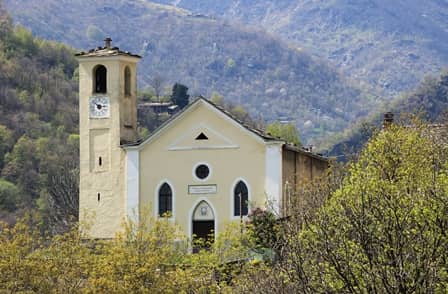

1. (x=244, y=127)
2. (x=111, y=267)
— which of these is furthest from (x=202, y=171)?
(x=111, y=267)

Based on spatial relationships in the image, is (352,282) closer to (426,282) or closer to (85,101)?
(426,282)

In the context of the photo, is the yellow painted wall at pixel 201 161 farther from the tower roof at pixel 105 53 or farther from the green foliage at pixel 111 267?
the green foliage at pixel 111 267

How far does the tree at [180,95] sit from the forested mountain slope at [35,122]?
366 inches

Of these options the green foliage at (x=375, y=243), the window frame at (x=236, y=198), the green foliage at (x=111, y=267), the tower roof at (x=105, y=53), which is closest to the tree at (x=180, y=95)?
the tower roof at (x=105, y=53)

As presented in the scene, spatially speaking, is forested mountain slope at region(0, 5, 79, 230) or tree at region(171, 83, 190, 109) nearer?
forested mountain slope at region(0, 5, 79, 230)

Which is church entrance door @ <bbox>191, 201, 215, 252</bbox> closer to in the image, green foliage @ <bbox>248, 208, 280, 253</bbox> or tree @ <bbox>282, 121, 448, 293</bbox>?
green foliage @ <bbox>248, 208, 280, 253</bbox>

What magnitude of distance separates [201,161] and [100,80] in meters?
6.49

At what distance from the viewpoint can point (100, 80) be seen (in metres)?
71.6

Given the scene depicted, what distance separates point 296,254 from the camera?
35500 millimetres

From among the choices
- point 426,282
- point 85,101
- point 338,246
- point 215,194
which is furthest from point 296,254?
point 85,101

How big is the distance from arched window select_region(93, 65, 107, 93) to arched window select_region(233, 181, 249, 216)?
793 centimetres

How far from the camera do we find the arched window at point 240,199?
219 ft

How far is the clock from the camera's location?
70812 mm

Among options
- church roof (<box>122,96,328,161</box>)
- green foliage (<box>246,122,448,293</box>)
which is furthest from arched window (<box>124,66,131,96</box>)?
green foliage (<box>246,122,448,293</box>)
